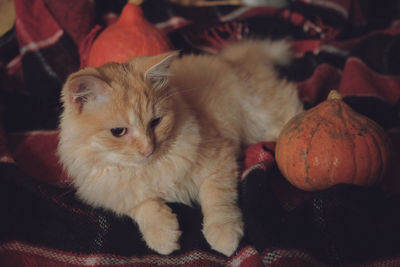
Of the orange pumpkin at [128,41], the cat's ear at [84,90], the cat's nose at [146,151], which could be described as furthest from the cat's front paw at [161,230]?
the orange pumpkin at [128,41]

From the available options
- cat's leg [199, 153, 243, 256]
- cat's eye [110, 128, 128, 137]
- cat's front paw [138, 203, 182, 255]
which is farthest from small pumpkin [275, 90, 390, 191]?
cat's eye [110, 128, 128, 137]

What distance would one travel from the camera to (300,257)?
0.85 metres

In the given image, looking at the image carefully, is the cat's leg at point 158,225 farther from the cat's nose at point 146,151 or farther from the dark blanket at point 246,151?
the cat's nose at point 146,151

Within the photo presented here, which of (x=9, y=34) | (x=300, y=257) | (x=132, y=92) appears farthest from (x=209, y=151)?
(x=9, y=34)

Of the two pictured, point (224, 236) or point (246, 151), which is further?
point (246, 151)

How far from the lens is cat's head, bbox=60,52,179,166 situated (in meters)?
0.98

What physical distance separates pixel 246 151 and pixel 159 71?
568 millimetres

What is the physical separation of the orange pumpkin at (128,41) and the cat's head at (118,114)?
1.64 ft

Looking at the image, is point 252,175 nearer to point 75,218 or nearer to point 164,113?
point 164,113

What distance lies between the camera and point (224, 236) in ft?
3.14

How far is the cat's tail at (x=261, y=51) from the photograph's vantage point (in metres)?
1.79

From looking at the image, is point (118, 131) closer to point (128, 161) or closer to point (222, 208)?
point (128, 161)

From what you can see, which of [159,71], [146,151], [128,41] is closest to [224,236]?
[146,151]

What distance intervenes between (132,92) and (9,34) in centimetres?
128
